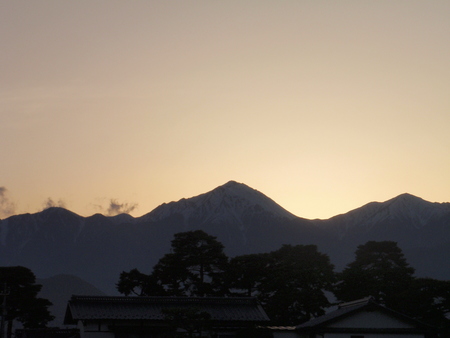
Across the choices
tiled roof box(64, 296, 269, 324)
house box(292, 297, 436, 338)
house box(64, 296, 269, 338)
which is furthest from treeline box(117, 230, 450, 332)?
house box(64, 296, 269, 338)

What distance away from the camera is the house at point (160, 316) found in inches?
1351

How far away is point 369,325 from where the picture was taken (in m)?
34.0

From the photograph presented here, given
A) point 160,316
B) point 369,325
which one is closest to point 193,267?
point 160,316

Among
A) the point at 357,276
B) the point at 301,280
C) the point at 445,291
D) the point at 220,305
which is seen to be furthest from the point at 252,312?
the point at 357,276

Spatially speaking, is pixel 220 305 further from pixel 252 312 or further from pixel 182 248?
pixel 182 248

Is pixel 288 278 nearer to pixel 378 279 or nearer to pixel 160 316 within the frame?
pixel 378 279

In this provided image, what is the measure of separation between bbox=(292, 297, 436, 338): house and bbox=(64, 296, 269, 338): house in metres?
4.94

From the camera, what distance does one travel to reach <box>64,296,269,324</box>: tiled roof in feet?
119

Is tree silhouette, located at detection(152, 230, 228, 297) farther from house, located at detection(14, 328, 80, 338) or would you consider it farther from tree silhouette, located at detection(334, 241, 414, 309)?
house, located at detection(14, 328, 80, 338)

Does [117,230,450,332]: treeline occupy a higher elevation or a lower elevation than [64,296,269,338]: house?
higher

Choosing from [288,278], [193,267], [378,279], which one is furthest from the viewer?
[193,267]

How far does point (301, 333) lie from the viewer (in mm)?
35906

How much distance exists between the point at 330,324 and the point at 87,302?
555 inches

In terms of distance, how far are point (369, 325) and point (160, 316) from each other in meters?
11.7
